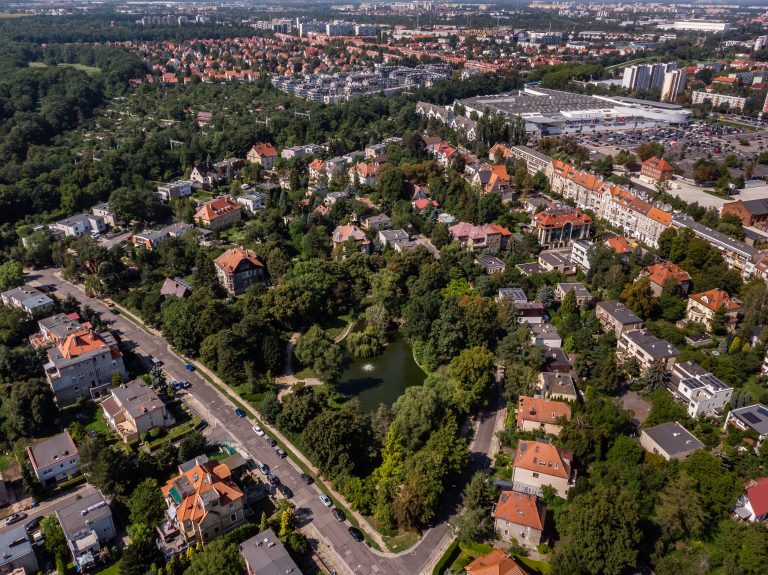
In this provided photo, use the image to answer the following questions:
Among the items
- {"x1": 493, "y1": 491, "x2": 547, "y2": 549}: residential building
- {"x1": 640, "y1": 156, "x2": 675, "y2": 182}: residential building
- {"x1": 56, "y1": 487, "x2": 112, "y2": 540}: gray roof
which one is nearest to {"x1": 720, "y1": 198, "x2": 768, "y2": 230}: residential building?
{"x1": 640, "y1": 156, "x2": 675, "y2": 182}: residential building

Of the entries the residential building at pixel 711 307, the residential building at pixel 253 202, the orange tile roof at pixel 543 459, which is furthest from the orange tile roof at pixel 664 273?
the residential building at pixel 253 202

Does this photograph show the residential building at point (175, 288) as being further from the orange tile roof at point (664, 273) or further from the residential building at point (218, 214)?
the orange tile roof at point (664, 273)

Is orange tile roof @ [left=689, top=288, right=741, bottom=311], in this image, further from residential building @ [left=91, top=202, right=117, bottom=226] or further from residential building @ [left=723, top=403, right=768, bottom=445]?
residential building @ [left=91, top=202, right=117, bottom=226]

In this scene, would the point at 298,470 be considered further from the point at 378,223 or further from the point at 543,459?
the point at 378,223

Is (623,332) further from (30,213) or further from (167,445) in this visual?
(30,213)

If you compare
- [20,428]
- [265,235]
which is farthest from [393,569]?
[265,235]

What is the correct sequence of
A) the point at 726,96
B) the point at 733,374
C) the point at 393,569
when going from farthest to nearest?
1. the point at 726,96
2. the point at 733,374
3. the point at 393,569

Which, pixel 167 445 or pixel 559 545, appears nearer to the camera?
pixel 559 545
